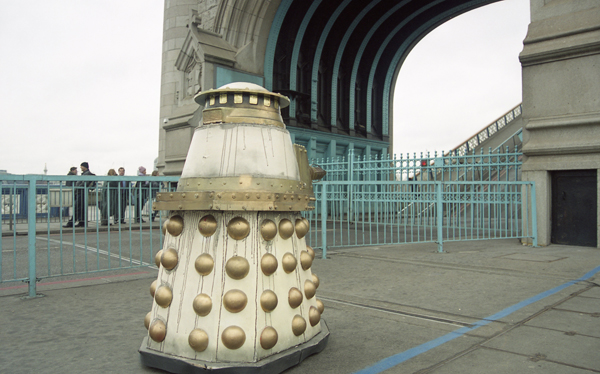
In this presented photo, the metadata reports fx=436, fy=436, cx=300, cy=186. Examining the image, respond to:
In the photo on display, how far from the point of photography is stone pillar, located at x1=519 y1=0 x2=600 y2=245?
7625 mm

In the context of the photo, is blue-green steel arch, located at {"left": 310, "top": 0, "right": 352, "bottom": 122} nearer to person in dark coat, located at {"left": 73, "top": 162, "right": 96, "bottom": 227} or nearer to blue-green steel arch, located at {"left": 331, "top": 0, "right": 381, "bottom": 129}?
blue-green steel arch, located at {"left": 331, "top": 0, "right": 381, "bottom": 129}

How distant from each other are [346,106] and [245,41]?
5594 millimetres

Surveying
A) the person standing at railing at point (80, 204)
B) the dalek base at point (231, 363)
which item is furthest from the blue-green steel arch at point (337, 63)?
the dalek base at point (231, 363)

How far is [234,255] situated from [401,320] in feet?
5.94

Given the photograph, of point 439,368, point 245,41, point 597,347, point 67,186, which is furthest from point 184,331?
point 245,41

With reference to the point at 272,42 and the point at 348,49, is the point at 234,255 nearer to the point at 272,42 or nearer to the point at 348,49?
the point at 272,42

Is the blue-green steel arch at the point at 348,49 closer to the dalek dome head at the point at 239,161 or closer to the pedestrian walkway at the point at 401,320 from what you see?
the pedestrian walkway at the point at 401,320

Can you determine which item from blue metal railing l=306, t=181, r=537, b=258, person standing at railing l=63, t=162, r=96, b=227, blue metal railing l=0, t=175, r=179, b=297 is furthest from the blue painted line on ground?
person standing at railing l=63, t=162, r=96, b=227

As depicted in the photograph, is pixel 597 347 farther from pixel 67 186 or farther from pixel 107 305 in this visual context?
pixel 67 186

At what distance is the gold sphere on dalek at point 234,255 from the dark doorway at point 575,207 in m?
7.11

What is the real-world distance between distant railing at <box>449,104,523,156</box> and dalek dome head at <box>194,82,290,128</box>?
21.2 m

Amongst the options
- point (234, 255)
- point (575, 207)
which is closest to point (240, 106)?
point (234, 255)

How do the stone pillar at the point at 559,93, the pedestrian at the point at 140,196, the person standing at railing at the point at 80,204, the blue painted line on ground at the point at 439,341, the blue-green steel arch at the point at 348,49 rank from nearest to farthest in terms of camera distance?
the blue painted line on ground at the point at 439,341 → the person standing at railing at the point at 80,204 → the pedestrian at the point at 140,196 → the stone pillar at the point at 559,93 → the blue-green steel arch at the point at 348,49

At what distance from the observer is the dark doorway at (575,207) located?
7.76 meters
